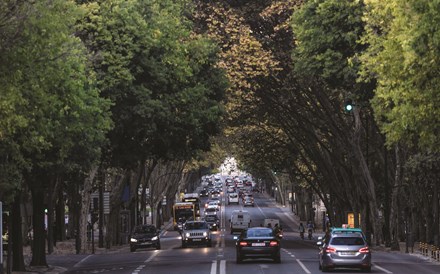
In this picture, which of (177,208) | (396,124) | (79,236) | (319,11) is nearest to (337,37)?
(319,11)

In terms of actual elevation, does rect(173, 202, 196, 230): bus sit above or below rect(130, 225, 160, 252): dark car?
above

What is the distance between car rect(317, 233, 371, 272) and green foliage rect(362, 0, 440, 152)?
4871 mm

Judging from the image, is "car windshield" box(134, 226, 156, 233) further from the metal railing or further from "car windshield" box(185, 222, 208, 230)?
the metal railing

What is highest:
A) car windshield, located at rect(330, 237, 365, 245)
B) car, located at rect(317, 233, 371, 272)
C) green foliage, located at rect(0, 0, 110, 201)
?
green foliage, located at rect(0, 0, 110, 201)

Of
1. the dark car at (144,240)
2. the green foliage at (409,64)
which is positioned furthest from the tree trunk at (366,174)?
the green foliage at (409,64)

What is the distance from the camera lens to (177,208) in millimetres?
105938

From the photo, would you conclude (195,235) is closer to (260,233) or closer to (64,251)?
(64,251)

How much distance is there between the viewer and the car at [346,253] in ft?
122

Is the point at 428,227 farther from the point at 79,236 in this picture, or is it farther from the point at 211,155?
the point at 211,155

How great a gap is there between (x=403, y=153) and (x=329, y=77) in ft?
66.0

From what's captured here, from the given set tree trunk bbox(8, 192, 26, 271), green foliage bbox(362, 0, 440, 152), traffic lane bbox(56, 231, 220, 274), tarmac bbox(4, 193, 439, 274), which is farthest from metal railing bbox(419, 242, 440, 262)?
tree trunk bbox(8, 192, 26, 271)

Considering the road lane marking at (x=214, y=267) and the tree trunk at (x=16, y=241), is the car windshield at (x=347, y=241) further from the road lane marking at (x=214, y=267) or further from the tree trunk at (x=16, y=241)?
→ the tree trunk at (x=16, y=241)

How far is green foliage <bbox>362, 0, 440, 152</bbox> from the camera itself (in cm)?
2599

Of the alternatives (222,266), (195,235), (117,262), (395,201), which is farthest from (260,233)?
(195,235)
